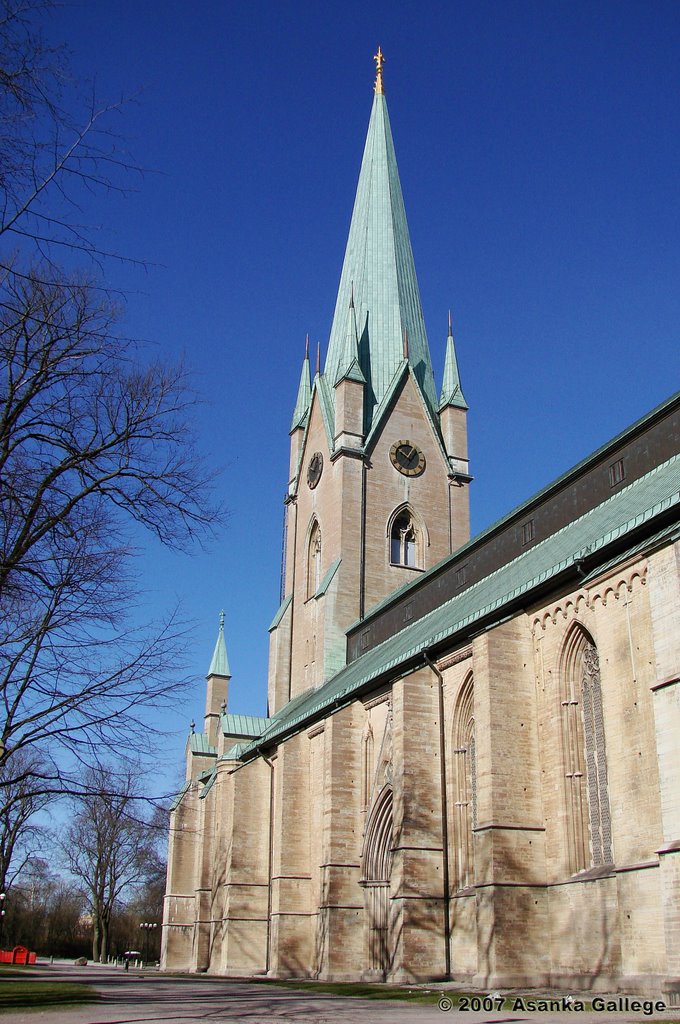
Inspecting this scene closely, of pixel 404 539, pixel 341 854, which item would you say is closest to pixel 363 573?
pixel 404 539

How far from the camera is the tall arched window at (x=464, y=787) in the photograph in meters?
25.1

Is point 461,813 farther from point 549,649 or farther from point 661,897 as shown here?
point 661,897

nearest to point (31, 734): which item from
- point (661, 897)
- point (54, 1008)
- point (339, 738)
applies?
point (54, 1008)

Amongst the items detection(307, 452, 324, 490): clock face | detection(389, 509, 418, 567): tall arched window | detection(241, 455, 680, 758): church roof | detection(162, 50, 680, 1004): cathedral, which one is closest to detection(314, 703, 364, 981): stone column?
detection(162, 50, 680, 1004): cathedral

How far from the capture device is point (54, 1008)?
1662 cm

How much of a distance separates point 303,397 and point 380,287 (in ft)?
22.9

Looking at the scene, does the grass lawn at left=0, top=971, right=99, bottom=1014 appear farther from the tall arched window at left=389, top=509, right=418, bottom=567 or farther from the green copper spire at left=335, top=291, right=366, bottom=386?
the green copper spire at left=335, top=291, right=366, bottom=386

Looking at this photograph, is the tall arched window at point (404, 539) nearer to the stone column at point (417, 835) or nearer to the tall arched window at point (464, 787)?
the stone column at point (417, 835)

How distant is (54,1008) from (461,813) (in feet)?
39.6

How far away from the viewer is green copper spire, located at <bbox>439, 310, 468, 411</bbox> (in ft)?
157

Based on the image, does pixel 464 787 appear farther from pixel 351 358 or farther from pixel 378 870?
pixel 351 358

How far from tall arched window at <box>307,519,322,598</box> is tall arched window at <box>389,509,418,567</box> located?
3.58 meters

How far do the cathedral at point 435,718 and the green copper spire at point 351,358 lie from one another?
153mm

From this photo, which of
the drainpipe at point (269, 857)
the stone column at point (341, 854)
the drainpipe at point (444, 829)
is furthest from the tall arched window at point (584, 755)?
the drainpipe at point (269, 857)
